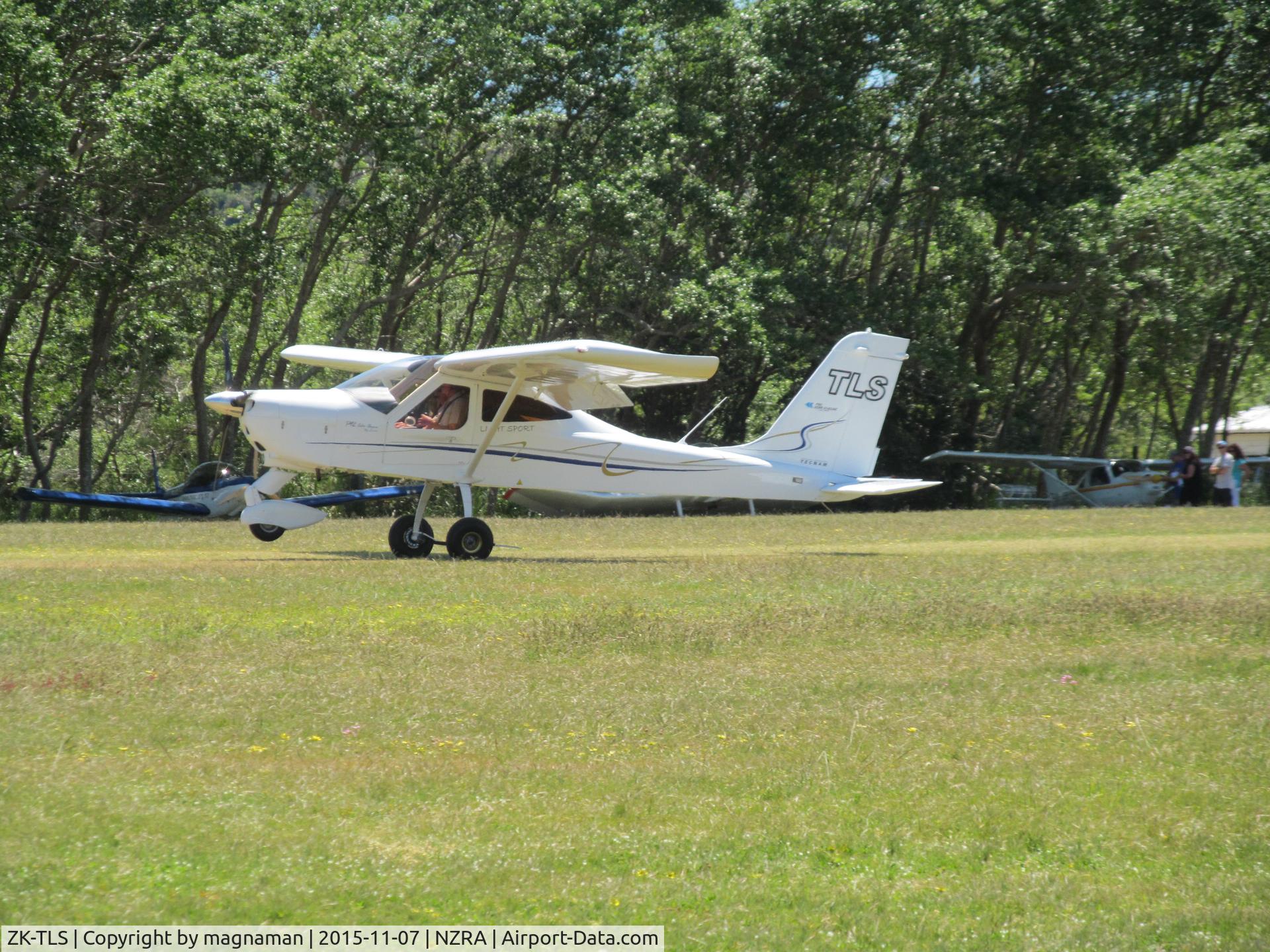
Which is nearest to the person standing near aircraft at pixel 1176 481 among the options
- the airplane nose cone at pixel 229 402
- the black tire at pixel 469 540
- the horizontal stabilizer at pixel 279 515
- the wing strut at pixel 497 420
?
the wing strut at pixel 497 420

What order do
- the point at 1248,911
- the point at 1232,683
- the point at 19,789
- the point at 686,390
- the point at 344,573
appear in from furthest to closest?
the point at 686,390 < the point at 344,573 < the point at 1232,683 < the point at 19,789 < the point at 1248,911

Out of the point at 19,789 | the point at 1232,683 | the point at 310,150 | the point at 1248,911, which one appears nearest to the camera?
the point at 1248,911

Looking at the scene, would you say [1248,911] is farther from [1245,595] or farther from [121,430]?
[121,430]

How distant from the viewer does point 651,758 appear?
7180 mm

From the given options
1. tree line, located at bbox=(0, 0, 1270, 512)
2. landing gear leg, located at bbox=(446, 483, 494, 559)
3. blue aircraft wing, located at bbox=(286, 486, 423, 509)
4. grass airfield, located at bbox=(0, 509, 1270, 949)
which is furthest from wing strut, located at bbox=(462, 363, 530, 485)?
tree line, located at bbox=(0, 0, 1270, 512)

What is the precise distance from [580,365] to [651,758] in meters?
10.5

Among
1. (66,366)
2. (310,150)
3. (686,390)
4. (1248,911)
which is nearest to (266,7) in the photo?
(310,150)

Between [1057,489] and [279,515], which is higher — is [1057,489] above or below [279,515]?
above

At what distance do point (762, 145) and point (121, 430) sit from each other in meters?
20.6

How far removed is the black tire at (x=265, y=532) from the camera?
1836 centimetres

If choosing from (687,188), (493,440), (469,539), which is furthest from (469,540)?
(687,188)

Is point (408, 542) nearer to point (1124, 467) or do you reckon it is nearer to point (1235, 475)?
point (1235, 475)

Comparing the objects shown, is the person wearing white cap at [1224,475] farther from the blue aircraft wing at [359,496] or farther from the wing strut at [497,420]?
the wing strut at [497,420]

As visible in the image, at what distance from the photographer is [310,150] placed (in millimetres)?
29984
